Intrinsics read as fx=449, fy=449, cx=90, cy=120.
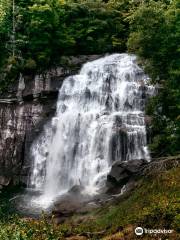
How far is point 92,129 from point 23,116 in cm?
586

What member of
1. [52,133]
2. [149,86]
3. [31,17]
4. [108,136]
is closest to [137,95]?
[149,86]

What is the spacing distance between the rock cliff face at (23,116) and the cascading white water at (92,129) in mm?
678

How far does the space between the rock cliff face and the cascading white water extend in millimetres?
678

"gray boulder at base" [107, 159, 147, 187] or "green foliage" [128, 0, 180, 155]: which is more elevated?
"green foliage" [128, 0, 180, 155]

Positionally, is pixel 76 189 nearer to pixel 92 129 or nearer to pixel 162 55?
pixel 92 129

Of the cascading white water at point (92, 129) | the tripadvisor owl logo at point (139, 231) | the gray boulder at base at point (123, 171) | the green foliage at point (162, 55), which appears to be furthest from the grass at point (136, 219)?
the cascading white water at point (92, 129)

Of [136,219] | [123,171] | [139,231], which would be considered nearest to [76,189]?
[123,171]

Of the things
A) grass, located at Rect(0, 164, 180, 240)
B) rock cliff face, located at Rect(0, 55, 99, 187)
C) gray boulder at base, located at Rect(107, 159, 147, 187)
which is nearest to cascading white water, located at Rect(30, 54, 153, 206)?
rock cliff face, located at Rect(0, 55, 99, 187)

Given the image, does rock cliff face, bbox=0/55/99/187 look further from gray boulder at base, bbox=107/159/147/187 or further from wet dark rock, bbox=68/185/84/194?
gray boulder at base, bbox=107/159/147/187

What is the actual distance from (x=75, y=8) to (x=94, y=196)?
20.9m

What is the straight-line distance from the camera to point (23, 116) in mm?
34312

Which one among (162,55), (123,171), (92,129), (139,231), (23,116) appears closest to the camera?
(139,231)

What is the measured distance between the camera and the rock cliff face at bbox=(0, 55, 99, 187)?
3338 centimetres

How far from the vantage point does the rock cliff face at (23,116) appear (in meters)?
33.4
